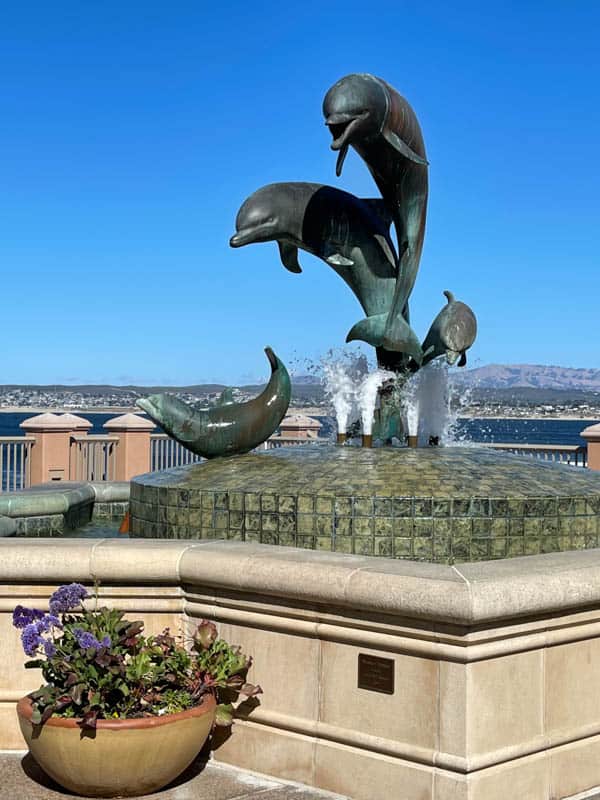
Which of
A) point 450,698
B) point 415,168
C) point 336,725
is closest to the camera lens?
point 450,698

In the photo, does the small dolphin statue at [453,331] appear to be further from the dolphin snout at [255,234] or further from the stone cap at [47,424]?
the stone cap at [47,424]

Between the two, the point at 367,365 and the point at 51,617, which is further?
the point at 367,365

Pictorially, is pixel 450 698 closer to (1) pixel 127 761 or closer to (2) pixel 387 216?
(1) pixel 127 761

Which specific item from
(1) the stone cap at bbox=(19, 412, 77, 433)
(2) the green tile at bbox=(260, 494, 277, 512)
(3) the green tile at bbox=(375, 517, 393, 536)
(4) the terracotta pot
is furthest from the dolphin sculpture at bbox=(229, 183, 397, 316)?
(1) the stone cap at bbox=(19, 412, 77, 433)

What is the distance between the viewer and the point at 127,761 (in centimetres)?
491

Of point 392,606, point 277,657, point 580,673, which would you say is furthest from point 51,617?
point 580,673

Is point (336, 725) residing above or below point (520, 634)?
below

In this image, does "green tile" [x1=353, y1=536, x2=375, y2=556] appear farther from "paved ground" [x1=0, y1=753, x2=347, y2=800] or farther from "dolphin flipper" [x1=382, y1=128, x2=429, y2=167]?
"dolphin flipper" [x1=382, y1=128, x2=429, y2=167]

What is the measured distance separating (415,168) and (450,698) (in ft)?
16.4

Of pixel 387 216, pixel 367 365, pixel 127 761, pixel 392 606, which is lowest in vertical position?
pixel 127 761

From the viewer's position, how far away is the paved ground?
16.9 feet

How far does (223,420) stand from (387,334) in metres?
1.59

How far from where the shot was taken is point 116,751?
4867 mm

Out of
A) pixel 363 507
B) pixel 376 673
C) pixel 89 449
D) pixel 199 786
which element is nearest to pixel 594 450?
pixel 89 449
